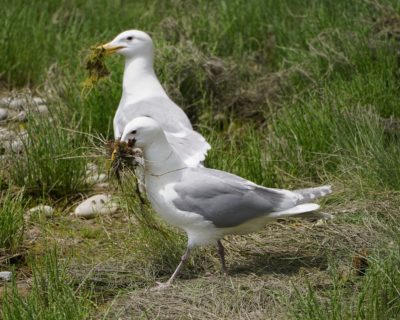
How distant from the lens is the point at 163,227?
207 inches

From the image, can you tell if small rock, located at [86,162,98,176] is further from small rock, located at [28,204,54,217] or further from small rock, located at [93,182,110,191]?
small rock, located at [28,204,54,217]

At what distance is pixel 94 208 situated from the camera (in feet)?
19.2

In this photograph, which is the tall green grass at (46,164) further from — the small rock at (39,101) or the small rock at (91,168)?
the small rock at (39,101)

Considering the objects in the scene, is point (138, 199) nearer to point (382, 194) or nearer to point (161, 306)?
point (161, 306)

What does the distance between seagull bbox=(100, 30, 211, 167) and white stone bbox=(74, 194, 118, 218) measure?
0.44m

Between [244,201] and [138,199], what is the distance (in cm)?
60

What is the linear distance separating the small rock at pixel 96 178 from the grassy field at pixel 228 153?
0.19 feet

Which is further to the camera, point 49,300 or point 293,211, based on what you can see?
point 293,211

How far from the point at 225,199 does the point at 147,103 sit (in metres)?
1.51

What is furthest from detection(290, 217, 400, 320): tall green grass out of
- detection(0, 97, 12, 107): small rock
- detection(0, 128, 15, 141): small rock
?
detection(0, 97, 12, 107): small rock

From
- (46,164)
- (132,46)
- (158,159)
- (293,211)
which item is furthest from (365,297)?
(132,46)

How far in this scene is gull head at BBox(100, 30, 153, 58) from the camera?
6.49 m

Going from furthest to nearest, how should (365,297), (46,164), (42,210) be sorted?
(46,164), (42,210), (365,297)

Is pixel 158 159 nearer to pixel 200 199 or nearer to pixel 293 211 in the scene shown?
pixel 200 199
